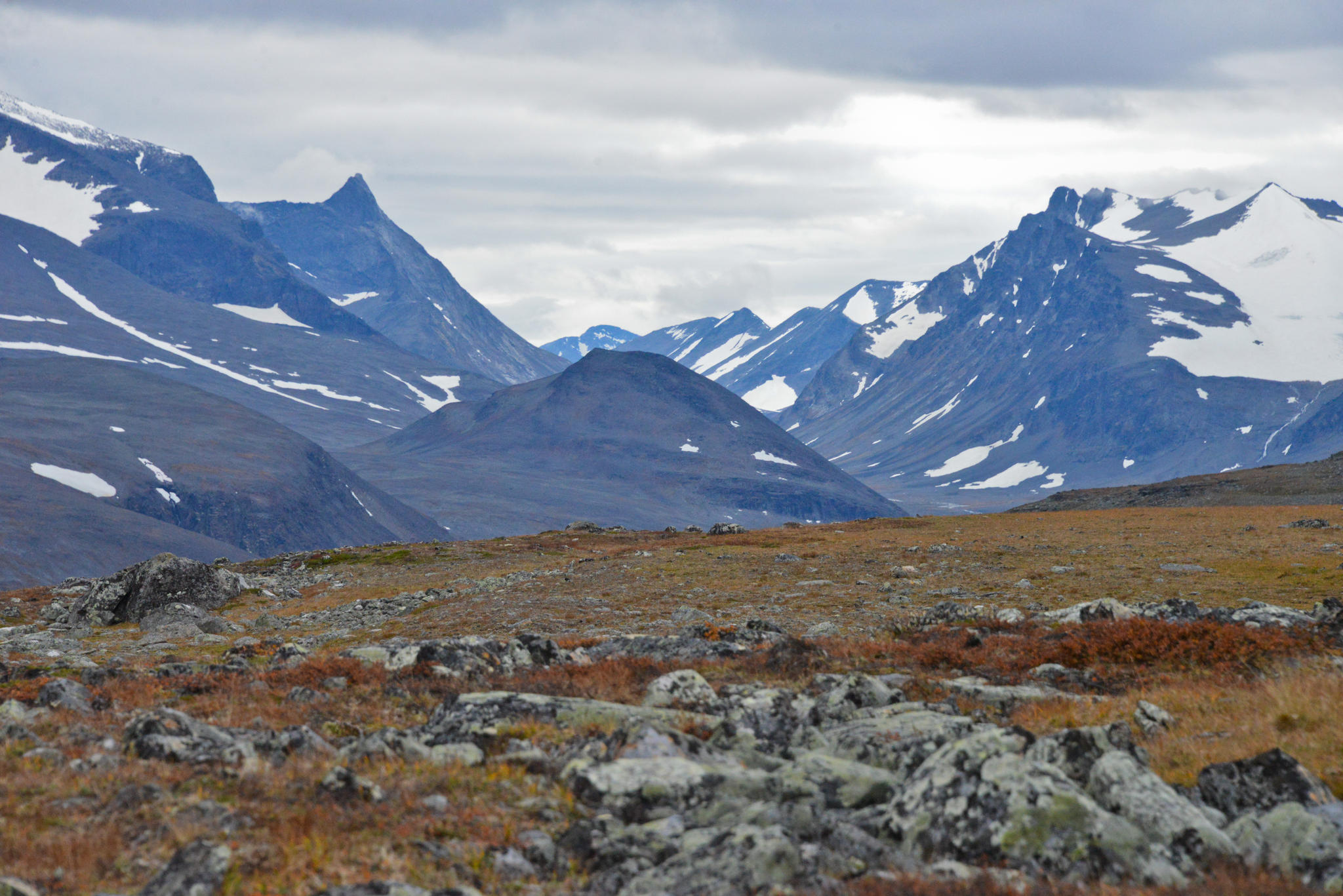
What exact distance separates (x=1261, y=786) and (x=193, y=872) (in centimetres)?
1186

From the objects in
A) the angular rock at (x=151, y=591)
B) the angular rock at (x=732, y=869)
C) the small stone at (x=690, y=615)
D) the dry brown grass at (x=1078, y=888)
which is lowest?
the angular rock at (x=151, y=591)

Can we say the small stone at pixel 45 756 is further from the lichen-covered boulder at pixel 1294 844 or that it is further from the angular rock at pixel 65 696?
the lichen-covered boulder at pixel 1294 844

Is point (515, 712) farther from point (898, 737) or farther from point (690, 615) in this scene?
point (690, 615)

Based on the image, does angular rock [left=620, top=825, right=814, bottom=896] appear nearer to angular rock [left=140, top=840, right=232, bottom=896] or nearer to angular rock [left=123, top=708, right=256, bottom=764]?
angular rock [left=140, top=840, right=232, bottom=896]

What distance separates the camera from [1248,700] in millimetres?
15461

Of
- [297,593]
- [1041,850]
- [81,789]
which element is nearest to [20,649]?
[297,593]

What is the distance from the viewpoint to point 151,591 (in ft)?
169

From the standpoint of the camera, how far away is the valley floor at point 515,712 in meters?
10.3

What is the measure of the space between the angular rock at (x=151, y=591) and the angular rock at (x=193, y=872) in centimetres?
4568

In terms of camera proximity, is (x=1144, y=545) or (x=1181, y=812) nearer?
(x=1181, y=812)

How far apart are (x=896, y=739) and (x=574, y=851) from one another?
17.4 feet

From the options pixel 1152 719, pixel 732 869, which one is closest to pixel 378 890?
pixel 732 869

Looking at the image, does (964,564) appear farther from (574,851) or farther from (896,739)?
(574,851)

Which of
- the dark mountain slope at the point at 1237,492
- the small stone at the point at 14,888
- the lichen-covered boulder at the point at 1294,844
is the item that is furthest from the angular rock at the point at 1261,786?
the dark mountain slope at the point at 1237,492
